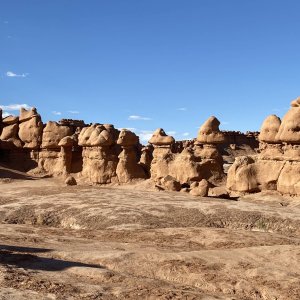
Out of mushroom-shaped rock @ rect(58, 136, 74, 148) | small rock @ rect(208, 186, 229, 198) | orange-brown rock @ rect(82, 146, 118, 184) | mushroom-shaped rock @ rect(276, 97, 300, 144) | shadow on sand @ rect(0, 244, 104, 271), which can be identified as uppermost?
mushroom-shaped rock @ rect(276, 97, 300, 144)

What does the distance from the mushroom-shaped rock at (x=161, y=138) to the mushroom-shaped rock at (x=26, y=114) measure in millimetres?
17439

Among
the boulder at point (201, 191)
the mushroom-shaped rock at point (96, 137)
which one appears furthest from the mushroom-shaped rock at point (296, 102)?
the mushroom-shaped rock at point (96, 137)

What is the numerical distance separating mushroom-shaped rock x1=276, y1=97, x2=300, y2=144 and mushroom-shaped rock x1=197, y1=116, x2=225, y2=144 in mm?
8079

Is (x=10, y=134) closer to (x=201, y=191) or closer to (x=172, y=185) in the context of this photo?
(x=172, y=185)

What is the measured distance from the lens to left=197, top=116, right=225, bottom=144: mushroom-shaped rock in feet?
111

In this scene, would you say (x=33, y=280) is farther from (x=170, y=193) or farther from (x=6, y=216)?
(x=170, y=193)

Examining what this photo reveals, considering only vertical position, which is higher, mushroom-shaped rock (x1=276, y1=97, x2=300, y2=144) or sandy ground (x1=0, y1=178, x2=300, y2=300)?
mushroom-shaped rock (x1=276, y1=97, x2=300, y2=144)

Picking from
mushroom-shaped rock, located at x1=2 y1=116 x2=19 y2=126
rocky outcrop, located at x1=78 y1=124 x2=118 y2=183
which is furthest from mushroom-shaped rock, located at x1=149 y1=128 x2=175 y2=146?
mushroom-shaped rock, located at x1=2 y1=116 x2=19 y2=126

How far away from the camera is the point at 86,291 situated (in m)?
8.30

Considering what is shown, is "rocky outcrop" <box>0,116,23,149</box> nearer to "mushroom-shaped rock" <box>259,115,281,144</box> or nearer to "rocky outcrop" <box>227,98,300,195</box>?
"rocky outcrop" <box>227,98,300,195</box>

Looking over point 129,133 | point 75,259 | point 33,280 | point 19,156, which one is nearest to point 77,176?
point 129,133

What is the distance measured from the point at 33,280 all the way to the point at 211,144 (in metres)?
26.9

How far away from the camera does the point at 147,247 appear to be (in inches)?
531

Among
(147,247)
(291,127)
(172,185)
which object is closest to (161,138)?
(172,185)
